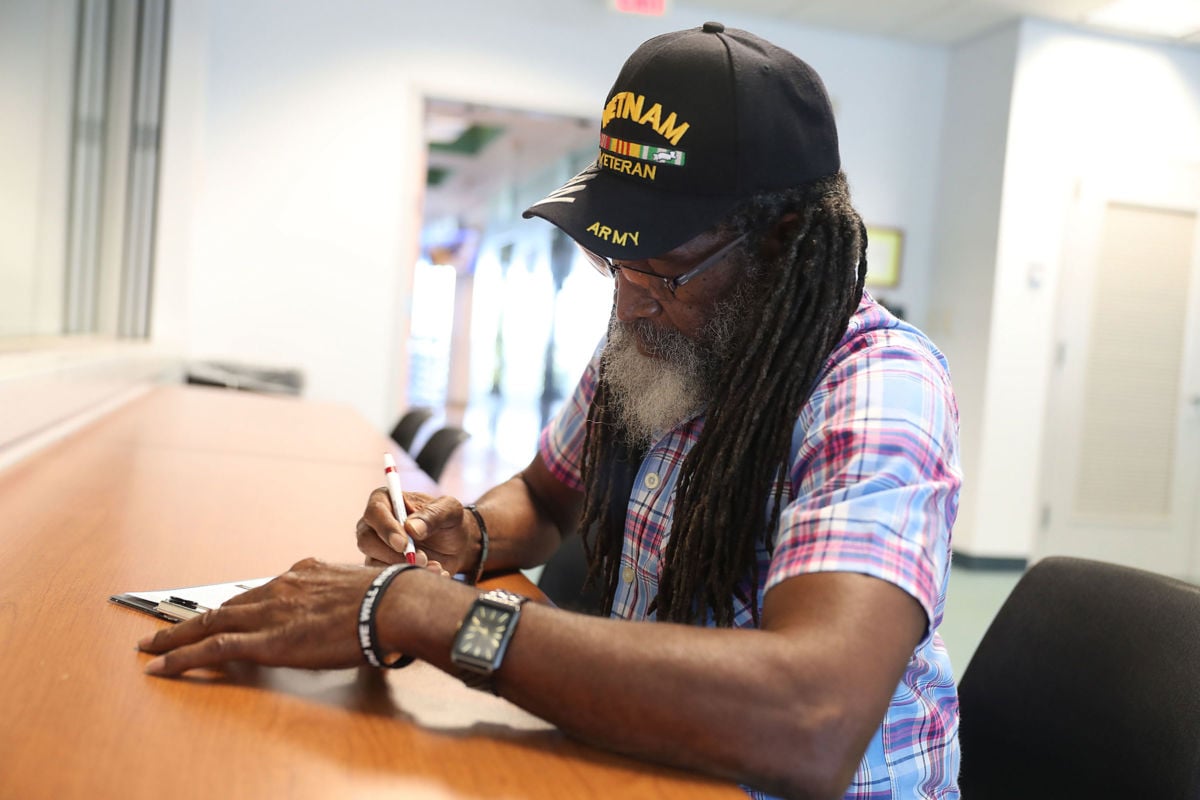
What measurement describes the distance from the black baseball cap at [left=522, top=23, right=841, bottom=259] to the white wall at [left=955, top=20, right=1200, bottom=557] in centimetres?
491

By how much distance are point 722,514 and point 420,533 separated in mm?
386

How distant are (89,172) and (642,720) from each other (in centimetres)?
439

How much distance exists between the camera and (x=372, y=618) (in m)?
0.85

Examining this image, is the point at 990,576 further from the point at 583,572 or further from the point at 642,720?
the point at 642,720

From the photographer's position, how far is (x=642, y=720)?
0.78 m

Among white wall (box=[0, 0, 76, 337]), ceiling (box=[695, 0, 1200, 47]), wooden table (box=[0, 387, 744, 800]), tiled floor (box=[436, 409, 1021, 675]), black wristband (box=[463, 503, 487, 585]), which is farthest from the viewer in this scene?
ceiling (box=[695, 0, 1200, 47])

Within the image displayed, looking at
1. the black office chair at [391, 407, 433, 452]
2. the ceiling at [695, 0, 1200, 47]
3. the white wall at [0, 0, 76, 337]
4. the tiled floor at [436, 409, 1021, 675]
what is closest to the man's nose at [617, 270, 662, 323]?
the tiled floor at [436, 409, 1021, 675]

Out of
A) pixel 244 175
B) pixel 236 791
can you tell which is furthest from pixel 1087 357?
pixel 236 791

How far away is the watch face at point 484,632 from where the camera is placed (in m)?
0.81

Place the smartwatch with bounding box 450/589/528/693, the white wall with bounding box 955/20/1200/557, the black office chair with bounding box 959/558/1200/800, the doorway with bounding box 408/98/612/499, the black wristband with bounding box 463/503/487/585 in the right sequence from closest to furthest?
the smartwatch with bounding box 450/589/528/693
the black office chair with bounding box 959/558/1200/800
the black wristband with bounding box 463/503/487/585
the white wall with bounding box 955/20/1200/557
the doorway with bounding box 408/98/612/499

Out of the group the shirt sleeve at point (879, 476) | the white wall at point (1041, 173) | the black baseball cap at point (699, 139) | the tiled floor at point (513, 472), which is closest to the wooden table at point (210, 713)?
the shirt sleeve at point (879, 476)

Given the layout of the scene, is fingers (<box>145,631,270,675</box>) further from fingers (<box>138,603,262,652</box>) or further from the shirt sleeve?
the shirt sleeve

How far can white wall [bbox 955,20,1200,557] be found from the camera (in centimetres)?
556

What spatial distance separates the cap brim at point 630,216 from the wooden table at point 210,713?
18.2 inches
